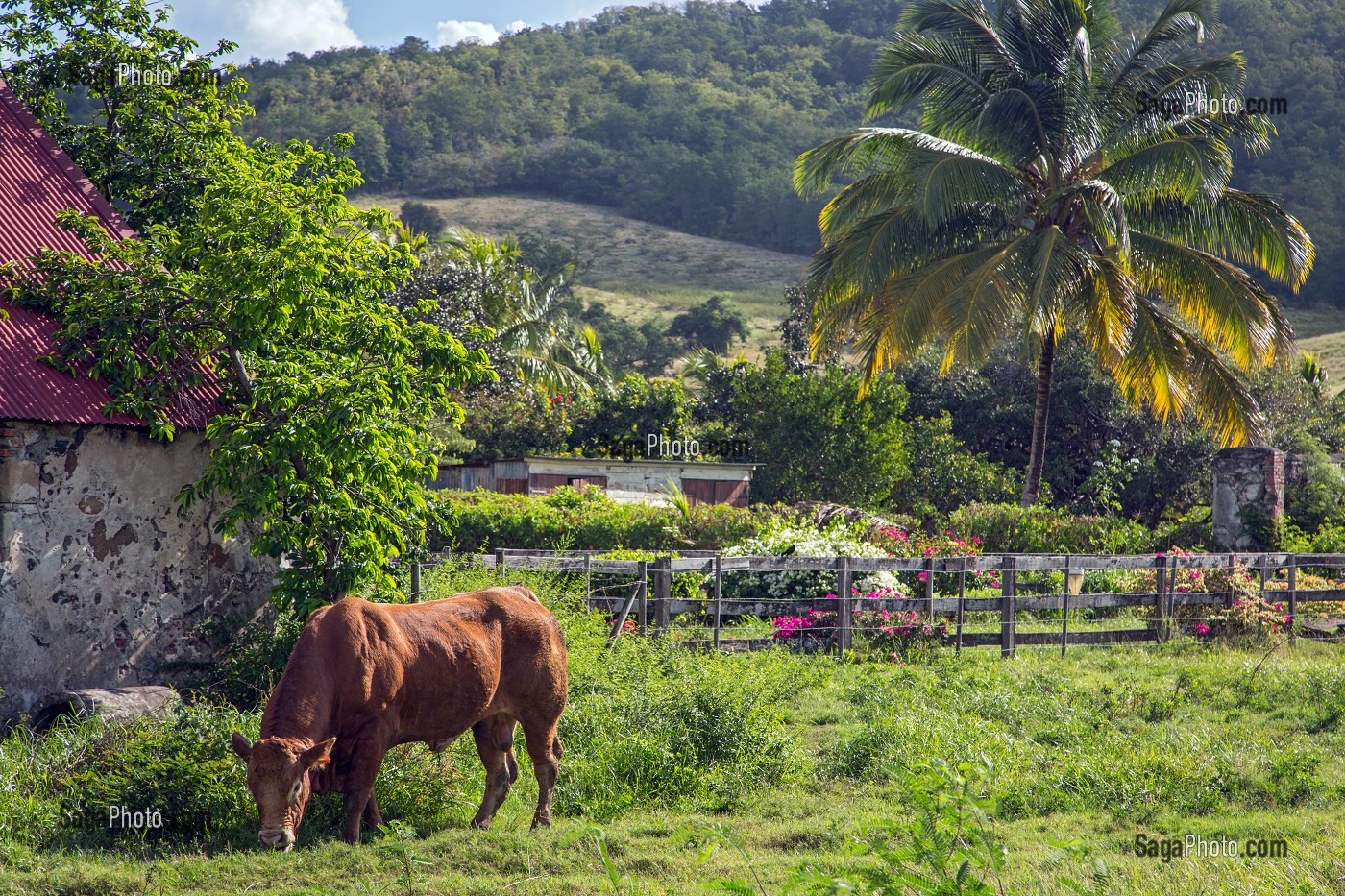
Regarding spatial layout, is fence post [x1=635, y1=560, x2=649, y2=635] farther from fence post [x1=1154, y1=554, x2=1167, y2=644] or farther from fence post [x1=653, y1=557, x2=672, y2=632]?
fence post [x1=1154, y1=554, x2=1167, y2=644]

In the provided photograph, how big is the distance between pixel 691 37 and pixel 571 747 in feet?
444

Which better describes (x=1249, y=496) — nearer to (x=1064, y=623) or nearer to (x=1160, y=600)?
(x=1160, y=600)

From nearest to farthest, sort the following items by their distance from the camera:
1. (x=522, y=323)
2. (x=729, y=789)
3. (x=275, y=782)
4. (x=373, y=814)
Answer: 1. (x=275, y=782)
2. (x=373, y=814)
3. (x=729, y=789)
4. (x=522, y=323)

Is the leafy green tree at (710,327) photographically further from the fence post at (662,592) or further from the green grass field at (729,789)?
the green grass field at (729,789)

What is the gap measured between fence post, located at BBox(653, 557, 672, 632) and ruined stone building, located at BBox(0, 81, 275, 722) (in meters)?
4.08

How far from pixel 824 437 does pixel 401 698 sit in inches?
830

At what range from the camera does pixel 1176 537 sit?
69.1 feet

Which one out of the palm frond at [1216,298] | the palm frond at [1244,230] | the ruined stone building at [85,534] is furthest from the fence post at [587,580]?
the palm frond at [1244,230]

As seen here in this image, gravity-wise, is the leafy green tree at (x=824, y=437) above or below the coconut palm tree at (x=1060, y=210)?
below

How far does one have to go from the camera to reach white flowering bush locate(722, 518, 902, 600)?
1505 centimetres

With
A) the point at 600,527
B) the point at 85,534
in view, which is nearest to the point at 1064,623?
the point at 600,527

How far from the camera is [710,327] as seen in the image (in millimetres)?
64312

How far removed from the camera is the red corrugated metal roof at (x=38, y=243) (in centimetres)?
912

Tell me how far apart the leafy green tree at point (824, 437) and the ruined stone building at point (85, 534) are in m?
17.8
